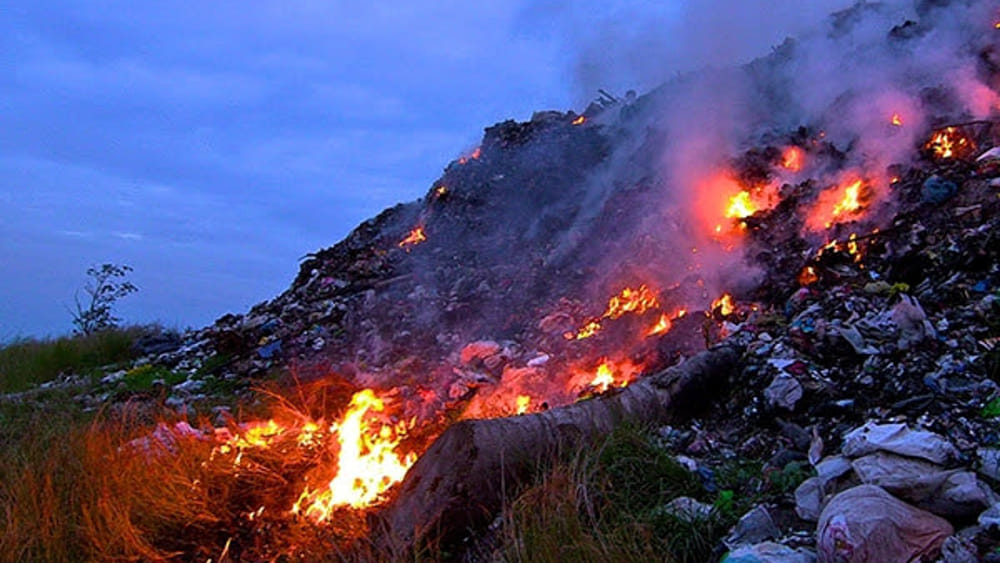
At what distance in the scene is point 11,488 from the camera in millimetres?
3578

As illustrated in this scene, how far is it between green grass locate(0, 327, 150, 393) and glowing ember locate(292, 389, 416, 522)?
6415 mm

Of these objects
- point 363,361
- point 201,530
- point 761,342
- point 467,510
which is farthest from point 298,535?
point 363,361

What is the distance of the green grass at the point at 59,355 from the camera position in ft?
31.3

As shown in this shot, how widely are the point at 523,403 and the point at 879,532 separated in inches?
141

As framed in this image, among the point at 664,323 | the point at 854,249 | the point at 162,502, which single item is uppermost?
the point at 854,249

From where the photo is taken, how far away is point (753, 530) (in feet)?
9.20

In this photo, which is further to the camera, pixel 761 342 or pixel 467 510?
pixel 761 342

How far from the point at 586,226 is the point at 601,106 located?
4.15 m

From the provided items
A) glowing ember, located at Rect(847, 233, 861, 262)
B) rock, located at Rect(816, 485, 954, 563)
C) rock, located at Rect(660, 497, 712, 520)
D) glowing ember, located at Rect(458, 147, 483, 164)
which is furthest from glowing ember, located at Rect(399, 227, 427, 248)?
rock, located at Rect(816, 485, 954, 563)

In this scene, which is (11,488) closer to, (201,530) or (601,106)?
(201,530)

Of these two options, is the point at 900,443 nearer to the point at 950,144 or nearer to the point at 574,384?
the point at 574,384

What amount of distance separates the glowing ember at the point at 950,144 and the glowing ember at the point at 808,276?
1.88 metres

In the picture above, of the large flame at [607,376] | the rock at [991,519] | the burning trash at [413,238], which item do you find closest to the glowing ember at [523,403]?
the large flame at [607,376]

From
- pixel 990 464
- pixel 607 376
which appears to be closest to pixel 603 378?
pixel 607 376
